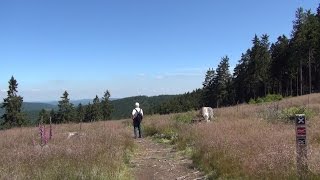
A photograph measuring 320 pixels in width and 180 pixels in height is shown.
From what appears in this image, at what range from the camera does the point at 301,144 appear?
7.80 metres

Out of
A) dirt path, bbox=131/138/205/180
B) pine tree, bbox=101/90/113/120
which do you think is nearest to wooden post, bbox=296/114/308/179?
dirt path, bbox=131/138/205/180

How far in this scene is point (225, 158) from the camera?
33.0ft

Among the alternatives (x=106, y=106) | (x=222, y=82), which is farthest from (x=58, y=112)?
(x=222, y=82)

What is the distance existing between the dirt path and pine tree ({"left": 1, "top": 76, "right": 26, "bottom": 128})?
67863 mm

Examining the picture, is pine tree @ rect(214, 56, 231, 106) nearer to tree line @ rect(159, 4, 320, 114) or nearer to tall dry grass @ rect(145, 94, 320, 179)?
tree line @ rect(159, 4, 320, 114)

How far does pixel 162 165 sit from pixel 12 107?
72.2 metres

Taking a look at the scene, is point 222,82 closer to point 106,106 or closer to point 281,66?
point 281,66

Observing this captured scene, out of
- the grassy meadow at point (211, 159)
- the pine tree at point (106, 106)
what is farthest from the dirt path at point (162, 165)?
the pine tree at point (106, 106)

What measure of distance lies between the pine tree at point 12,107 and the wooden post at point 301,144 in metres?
75.3

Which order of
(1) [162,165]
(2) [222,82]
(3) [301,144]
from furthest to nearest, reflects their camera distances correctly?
(2) [222,82] → (1) [162,165] → (3) [301,144]

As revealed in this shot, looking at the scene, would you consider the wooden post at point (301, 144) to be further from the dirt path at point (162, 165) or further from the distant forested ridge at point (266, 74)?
the distant forested ridge at point (266, 74)

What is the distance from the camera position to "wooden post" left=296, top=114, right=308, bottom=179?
25.2ft

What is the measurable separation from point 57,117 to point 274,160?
327ft

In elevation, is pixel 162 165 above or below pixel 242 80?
below
